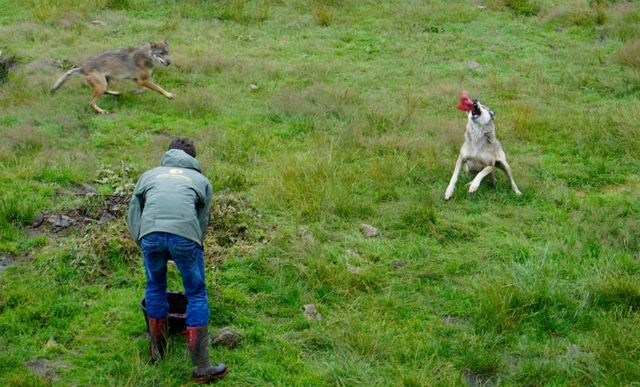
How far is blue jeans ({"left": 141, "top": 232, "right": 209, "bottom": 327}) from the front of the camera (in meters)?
5.08

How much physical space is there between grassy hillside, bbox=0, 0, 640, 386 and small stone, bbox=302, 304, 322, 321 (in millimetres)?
100

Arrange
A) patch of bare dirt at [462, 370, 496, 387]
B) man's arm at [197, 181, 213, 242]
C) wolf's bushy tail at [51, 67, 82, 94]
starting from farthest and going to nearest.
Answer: wolf's bushy tail at [51, 67, 82, 94]
man's arm at [197, 181, 213, 242]
patch of bare dirt at [462, 370, 496, 387]

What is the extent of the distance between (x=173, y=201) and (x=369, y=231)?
2.81m

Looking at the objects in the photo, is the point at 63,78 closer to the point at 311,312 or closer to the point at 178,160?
the point at 178,160

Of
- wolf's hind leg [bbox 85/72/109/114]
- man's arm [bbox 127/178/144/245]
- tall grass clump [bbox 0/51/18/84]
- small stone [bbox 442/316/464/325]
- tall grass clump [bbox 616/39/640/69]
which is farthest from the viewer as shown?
tall grass clump [bbox 616/39/640/69]

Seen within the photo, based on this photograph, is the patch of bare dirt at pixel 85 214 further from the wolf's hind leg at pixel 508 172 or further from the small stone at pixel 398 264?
the wolf's hind leg at pixel 508 172

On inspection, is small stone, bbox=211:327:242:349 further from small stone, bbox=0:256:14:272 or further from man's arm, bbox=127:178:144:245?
small stone, bbox=0:256:14:272

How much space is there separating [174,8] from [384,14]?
4877 millimetres

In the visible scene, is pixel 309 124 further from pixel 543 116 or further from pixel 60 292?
pixel 60 292

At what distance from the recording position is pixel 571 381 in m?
5.09

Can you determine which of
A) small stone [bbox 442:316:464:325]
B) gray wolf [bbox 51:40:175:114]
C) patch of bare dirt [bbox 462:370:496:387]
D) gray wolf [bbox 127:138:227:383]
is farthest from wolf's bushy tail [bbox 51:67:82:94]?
patch of bare dirt [bbox 462:370:496:387]

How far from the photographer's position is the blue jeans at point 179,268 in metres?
5.08

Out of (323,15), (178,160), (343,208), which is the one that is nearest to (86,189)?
(343,208)

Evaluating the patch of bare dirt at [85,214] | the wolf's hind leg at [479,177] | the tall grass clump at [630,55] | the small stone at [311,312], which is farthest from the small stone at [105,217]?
the tall grass clump at [630,55]
